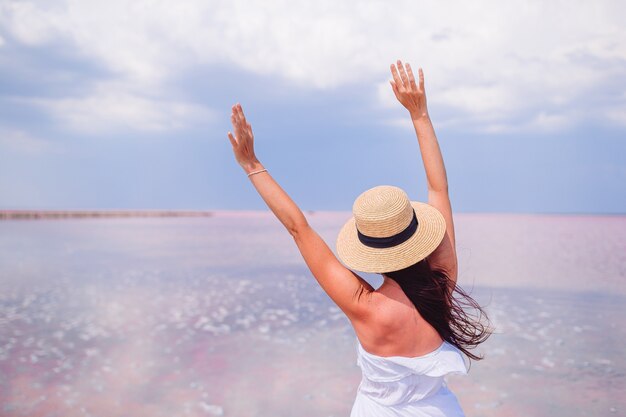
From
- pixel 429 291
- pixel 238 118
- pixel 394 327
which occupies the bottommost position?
pixel 394 327

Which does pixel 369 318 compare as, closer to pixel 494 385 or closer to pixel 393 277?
pixel 393 277

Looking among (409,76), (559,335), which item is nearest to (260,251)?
(559,335)

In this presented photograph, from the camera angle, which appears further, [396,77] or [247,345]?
[247,345]

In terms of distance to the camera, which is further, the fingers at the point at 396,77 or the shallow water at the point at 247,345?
the shallow water at the point at 247,345

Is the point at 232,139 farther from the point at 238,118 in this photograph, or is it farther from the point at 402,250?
the point at 402,250

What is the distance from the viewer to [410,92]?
9.20 ft

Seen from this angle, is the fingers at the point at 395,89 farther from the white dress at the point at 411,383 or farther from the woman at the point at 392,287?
the white dress at the point at 411,383

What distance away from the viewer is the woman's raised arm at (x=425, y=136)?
265 cm

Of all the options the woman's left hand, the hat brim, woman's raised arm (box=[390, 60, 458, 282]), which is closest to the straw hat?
the hat brim

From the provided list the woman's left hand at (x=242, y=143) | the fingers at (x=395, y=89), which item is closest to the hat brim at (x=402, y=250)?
the woman's left hand at (x=242, y=143)

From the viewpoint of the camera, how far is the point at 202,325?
349 inches

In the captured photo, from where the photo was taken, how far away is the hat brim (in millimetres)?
2119

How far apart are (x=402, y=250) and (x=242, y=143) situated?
80cm

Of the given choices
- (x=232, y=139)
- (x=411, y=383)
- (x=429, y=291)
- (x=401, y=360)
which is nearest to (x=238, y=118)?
(x=232, y=139)
